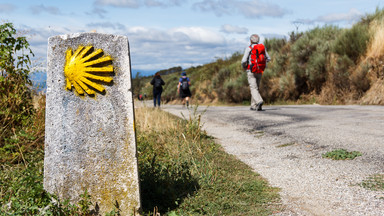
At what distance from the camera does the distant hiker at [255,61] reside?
11305mm

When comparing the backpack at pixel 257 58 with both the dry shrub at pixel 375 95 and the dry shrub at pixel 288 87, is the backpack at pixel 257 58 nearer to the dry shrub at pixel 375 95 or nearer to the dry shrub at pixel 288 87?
the dry shrub at pixel 375 95

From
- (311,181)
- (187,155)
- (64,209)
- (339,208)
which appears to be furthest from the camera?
(187,155)

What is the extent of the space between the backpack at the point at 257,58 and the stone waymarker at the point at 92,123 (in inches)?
340

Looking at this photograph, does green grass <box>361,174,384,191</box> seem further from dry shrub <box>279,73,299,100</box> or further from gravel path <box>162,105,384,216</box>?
dry shrub <box>279,73,299,100</box>

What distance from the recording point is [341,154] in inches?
207

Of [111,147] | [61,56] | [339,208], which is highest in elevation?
[61,56]

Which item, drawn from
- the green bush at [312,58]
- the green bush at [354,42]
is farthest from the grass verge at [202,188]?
the green bush at [312,58]

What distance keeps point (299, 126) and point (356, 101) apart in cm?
612

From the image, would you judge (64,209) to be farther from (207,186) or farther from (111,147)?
(207,186)

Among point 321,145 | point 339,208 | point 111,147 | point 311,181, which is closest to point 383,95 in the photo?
point 321,145

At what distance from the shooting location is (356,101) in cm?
1296

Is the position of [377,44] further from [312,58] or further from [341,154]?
[341,154]

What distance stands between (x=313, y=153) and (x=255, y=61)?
6.03m

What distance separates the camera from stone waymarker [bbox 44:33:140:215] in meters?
3.00
